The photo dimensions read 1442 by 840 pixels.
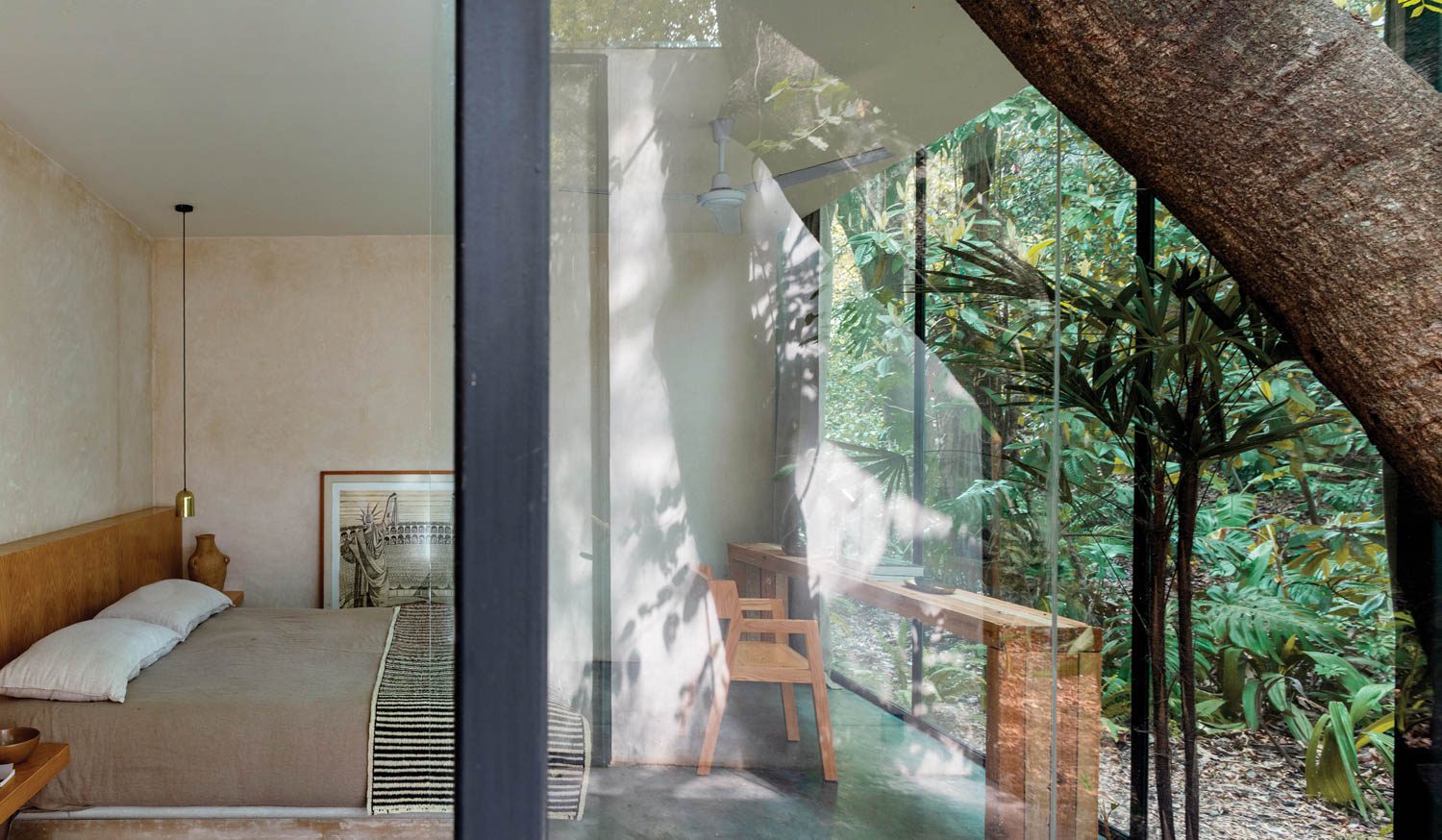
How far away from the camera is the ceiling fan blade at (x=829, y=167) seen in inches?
33.2

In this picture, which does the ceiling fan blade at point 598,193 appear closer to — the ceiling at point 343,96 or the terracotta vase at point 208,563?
the ceiling at point 343,96

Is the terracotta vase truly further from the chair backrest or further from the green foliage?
the green foliage

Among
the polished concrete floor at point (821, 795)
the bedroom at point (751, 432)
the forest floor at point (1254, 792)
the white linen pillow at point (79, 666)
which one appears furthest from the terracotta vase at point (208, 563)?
the forest floor at point (1254, 792)

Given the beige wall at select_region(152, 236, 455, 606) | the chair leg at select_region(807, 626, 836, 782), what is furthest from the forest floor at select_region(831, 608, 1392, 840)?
the beige wall at select_region(152, 236, 455, 606)

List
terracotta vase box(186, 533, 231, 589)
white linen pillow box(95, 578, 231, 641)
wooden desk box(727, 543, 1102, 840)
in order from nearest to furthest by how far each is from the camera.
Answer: wooden desk box(727, 543, 1102, 840) < white linen pillow box(95, 578, 231, 641) < terracotta vase box(186, 533, 231, 589)

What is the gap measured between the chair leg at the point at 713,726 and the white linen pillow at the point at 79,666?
7.71ft

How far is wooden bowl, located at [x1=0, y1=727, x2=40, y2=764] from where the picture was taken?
74.6 inches

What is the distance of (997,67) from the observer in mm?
942

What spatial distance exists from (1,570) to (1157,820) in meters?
3.40

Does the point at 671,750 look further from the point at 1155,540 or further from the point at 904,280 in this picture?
the point at 1155,540

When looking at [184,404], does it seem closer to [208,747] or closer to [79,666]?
[79,666]

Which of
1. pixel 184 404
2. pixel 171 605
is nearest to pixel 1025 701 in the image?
pixel 171 605

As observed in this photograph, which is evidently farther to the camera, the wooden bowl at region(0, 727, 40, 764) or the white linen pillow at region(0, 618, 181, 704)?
the white linen pillow at region(0, 618, 181, 704)

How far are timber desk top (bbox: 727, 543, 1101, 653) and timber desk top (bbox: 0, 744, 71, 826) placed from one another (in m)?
2.06
